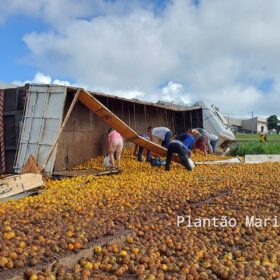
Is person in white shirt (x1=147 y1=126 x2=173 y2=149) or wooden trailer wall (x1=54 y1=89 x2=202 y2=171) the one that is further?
person in white shirt (x1=147 y1=126 x2=173 y2=149)

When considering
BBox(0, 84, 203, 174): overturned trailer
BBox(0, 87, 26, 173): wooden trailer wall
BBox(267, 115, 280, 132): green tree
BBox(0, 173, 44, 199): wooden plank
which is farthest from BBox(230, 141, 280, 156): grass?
BBox(267, 115, 280, 132): green tree

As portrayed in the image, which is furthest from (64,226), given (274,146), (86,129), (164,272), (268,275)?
(274,146)

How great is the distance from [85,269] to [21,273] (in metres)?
0.59

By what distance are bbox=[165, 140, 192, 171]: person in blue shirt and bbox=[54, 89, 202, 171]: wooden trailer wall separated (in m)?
2.78

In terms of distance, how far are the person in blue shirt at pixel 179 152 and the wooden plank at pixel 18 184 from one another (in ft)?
13.6

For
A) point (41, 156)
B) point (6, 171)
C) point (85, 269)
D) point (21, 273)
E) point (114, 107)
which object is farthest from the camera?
point (114, 107)

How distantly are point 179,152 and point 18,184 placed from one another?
490 centimetres

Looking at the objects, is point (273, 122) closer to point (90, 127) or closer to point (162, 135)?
point (162, 135)

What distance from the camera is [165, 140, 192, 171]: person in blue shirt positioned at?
1048 centimetres

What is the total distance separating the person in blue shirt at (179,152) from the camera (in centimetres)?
1048

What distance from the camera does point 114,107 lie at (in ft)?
46.6

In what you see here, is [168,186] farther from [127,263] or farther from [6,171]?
[6,171]

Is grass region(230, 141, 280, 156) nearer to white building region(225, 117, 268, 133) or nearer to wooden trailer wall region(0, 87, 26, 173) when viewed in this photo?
wooden trailer wall region(0, 87, 26, 173)

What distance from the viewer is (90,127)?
13016mm
